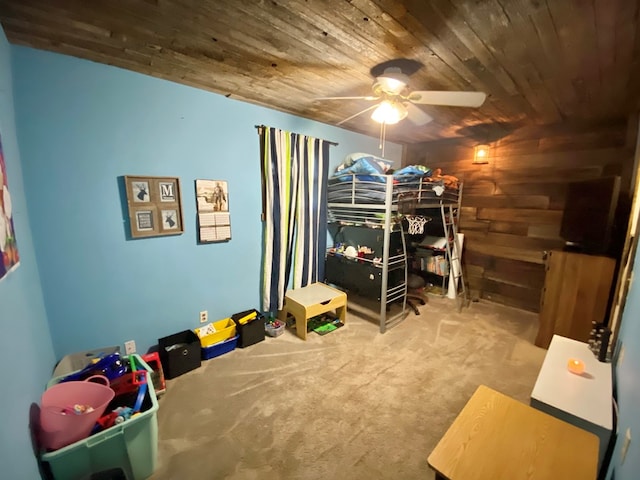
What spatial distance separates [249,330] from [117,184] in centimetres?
164

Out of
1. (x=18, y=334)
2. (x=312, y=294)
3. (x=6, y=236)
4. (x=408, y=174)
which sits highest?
(x=408, y=174)

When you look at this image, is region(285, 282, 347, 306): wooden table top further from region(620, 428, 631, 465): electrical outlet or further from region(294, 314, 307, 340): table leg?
region(620, 428, 631, 465): electrical outlet

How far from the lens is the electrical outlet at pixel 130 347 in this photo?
2111 millimetres

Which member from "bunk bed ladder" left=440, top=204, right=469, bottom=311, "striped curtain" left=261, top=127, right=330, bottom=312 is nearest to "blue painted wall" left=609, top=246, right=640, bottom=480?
"bunk bed ladder" left=440, top=204, right=469, bottom=311

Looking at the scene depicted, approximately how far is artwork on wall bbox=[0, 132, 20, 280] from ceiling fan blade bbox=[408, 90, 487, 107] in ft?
7.30

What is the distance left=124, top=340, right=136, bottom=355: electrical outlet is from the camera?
A: 211 cm

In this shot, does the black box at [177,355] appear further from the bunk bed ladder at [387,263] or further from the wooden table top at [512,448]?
the wooden table top at [512,448]

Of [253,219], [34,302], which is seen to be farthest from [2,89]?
[253,219]

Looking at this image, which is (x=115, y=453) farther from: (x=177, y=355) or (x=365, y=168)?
(x=365, y=168)

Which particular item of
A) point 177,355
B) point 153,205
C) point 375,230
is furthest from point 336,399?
point 153,205

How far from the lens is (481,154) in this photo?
11.6 feet

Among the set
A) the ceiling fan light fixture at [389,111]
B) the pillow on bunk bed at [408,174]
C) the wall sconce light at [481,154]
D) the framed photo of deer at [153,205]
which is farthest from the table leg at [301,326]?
the wall sconce light at [481,154]

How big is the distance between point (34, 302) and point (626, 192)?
490 cm

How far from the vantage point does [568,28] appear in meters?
1.34
